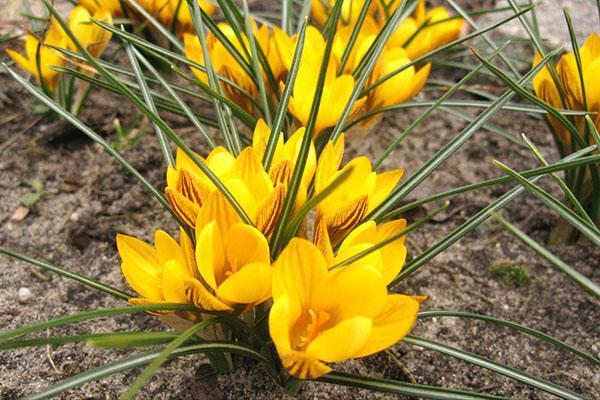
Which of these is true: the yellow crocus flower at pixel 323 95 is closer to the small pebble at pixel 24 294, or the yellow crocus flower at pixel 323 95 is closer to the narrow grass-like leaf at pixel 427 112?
the narrow grass-like leaf at pixel 427 112

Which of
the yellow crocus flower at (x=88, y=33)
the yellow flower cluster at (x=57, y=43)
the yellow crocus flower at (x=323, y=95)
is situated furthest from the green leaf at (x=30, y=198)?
the yellow crocus flower at (x=323, y=95)

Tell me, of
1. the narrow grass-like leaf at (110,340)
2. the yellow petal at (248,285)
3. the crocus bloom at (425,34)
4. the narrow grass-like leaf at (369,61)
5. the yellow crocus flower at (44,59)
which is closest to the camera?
the narrow grass-like leaf at (110,340)

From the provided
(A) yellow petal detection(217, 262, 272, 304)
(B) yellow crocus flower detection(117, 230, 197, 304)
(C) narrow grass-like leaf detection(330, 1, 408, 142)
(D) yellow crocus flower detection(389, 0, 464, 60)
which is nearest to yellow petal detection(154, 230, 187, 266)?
(B) yellow crocus flower detection(117, 230, 197, 304)

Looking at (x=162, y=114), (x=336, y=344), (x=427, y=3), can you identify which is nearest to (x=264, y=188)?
(x=336, y=344)

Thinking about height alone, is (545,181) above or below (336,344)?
below

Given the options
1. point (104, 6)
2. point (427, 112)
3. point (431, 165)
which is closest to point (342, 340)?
point (431, 165)

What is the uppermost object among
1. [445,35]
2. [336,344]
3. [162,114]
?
Answer: [445,35]

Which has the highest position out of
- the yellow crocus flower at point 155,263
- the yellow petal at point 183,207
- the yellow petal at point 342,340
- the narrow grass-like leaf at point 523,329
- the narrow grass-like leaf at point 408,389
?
the yellow petal at point 183,207

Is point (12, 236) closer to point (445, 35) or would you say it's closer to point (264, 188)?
point (264, 188)
